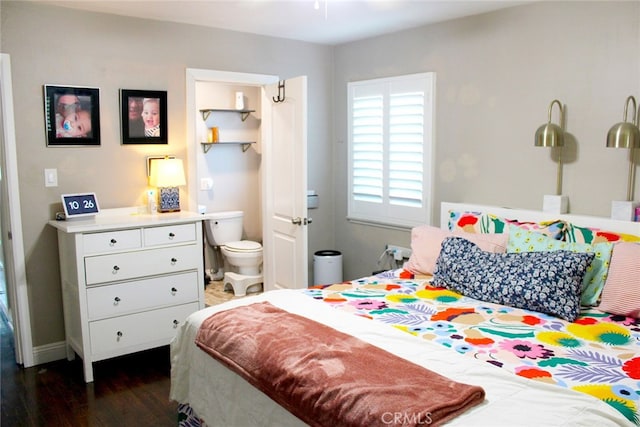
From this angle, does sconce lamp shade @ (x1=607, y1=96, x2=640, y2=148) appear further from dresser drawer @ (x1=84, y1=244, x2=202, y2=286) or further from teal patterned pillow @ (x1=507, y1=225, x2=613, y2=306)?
dresser drawer @ (x1=84, y1=244, x2=202, y2=286)

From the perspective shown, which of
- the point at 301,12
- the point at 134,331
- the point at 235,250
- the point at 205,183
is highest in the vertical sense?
the point at 301,12

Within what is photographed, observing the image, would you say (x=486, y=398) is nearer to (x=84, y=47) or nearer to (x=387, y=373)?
(x=387, y=373)

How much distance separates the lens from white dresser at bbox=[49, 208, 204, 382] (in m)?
3.46

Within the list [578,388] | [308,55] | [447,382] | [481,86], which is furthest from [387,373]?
[308,55]

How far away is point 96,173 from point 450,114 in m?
2.69

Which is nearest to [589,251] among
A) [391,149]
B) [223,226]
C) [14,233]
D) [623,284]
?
[623,284]

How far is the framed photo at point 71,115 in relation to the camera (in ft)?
11.9

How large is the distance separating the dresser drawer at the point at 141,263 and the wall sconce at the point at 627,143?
2763 mm

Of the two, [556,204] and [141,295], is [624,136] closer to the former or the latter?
[556,204]

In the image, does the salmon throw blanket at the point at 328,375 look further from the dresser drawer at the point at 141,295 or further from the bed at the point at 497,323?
the dresser drawer at the point at 141,295

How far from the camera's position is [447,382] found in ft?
5.94

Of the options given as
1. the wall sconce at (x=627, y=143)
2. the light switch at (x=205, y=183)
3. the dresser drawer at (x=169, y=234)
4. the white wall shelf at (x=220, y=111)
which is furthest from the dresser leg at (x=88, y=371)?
the wall sconce at (x=627, y=143)

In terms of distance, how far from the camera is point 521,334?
243cm

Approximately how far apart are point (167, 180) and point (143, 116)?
52 cm
